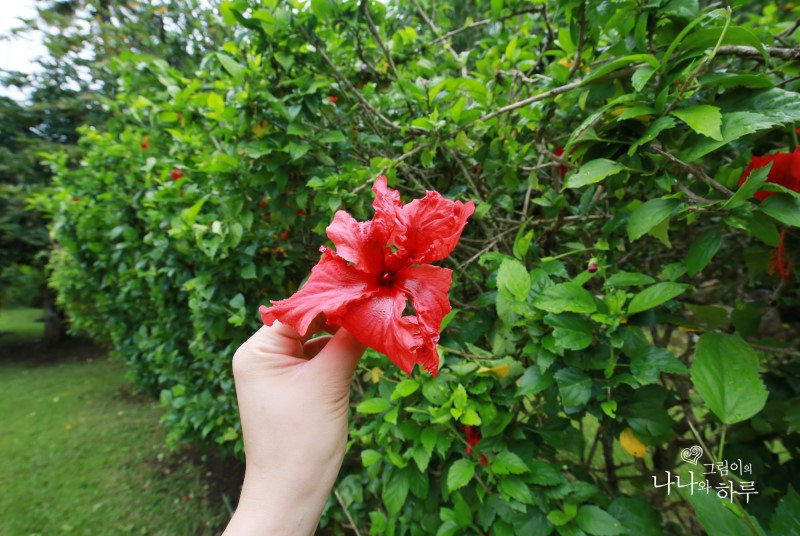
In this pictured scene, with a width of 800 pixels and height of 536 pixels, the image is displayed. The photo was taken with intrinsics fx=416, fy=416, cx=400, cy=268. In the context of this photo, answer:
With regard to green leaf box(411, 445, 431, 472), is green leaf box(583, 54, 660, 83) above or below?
above

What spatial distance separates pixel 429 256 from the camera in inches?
34.8

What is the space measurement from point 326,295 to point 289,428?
0.35m

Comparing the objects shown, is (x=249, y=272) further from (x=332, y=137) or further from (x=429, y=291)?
(x=429, y=291)

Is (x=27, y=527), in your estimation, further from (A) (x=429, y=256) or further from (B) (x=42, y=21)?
(B) (x=42, y=21)

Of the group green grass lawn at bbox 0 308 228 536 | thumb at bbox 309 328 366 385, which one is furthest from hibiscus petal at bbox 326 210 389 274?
green grass lawn at bbox 0 308 228 536

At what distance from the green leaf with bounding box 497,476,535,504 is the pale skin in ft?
1.65

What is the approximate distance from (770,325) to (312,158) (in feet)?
7.67

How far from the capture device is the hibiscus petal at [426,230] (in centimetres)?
88

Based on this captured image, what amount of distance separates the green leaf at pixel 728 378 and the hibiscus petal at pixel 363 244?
0.76 m

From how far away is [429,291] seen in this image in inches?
35.1

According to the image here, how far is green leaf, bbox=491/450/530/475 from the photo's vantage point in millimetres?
1176

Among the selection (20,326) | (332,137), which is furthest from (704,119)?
(20,326)

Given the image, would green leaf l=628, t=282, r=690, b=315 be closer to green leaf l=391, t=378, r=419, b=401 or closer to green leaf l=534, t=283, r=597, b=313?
green leaf l=534, t=283, r=597, b=313

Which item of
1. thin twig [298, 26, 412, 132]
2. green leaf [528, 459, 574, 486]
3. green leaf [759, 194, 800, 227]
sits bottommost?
green leaf [528, 459, 574, 486]
